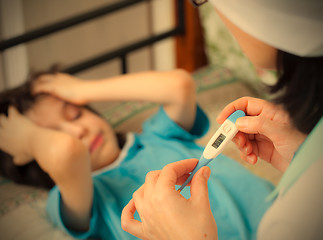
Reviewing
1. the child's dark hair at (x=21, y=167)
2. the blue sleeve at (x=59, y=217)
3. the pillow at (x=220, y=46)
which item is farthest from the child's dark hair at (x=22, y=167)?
the pillow at (x=220, y=46)

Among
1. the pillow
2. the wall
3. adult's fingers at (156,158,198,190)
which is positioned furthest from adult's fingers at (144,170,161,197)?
the wall

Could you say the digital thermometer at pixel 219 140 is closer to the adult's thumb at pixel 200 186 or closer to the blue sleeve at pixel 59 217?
the adult's thumb at pixel 200 186

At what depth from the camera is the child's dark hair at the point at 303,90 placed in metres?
0.29

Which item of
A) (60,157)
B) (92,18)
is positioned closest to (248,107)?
(60,157)

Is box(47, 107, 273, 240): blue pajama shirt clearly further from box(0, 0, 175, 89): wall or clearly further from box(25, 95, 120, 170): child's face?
box(0, 0, 175, 89): wall

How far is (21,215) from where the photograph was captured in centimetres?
59

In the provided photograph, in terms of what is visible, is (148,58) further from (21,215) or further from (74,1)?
(21,215)

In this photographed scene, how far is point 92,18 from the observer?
2.52ft

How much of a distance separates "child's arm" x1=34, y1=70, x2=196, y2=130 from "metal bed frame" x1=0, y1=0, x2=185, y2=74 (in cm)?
11

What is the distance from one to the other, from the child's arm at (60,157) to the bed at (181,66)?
0.05 m

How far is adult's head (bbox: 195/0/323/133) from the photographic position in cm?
26

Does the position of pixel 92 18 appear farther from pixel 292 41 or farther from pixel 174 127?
pixel 292 41

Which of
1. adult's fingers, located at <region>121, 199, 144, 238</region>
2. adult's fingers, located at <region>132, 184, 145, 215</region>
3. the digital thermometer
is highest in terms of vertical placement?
the digital thermometer

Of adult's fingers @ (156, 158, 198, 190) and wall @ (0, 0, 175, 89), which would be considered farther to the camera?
wall @ (0, 0, 175, 89)
